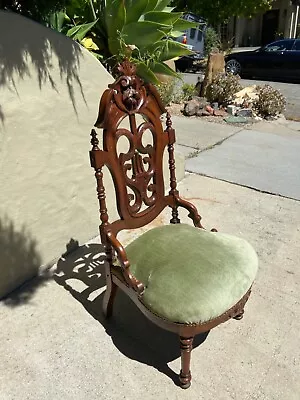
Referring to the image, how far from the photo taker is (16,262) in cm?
266

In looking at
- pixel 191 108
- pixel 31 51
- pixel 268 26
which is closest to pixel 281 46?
pixel 191 108

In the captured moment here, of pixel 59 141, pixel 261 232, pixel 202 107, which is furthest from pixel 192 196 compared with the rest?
pixel 202 107

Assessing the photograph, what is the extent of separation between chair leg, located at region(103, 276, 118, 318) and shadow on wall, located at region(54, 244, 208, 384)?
52mm

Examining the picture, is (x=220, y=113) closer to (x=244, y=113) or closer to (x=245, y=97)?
(x=244, y=113)

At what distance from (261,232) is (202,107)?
4.62 metres

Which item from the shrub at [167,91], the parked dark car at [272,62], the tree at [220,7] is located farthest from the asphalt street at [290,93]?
the tree at [220,7]

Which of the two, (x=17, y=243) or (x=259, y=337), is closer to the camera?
(x=259, y=337)

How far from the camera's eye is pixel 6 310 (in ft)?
8.25

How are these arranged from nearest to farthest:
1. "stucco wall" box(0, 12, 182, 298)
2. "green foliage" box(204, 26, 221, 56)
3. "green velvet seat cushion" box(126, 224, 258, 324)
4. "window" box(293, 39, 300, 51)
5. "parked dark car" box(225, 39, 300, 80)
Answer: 1. "green velvet seat cushion" box(126, 224, 258, 324)
2. "stucco wall" box(0, 12, 182, 298)
3. "parked dark car" box(225, 39, 300, 80)
4. "window" box(293, 39, 300, 51)
5. "green foliage" box(204, 26, 221, 56)

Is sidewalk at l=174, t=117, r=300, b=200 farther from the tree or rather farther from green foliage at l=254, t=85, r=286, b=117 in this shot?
the tree

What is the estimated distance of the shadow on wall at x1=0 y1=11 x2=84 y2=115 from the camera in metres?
2.32

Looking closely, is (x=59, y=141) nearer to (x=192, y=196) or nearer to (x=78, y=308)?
(x=78, y=308)

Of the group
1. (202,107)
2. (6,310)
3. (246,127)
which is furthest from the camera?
(202,107)

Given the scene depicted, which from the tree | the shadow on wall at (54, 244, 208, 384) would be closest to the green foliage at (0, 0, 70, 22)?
the shadow on wall at (54, 244, 208, 384)
